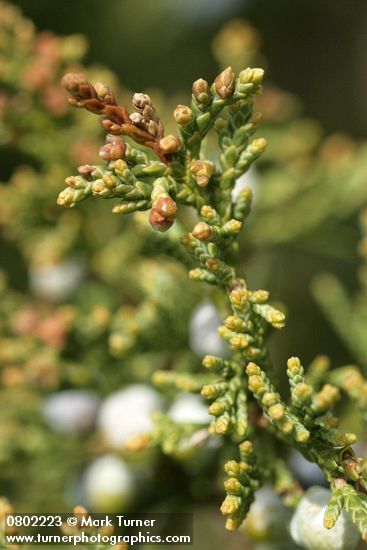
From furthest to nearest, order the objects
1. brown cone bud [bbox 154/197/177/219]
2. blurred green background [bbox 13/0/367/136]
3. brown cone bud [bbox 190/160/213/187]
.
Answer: blurred green background [bbox 13/0/367/136], brown cone bud [bbox 190/160/213/187], brown cone bud [bbox 154/197/177/219]

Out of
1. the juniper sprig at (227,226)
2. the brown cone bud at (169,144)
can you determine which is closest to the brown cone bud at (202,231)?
the juniper sprig at (227,226)

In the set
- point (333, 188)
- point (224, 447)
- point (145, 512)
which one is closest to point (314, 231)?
point (333, 188)

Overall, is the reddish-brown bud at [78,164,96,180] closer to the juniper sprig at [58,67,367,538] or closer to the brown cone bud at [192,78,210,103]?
the juniper sprig at [58,67,367,538]

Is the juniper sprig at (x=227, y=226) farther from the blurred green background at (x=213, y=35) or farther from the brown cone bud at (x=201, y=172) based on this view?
the blurred green background at (x=213, y=35)

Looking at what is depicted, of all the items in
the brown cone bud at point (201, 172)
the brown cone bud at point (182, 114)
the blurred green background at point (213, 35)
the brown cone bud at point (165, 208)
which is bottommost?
the brown cone bud at point (165, 208)

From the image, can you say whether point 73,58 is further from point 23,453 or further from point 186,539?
point 186,539

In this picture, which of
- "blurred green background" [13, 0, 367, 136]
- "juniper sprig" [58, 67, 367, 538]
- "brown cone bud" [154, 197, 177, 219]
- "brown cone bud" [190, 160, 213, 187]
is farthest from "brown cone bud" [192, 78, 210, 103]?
"blurred green background" [13, 0, 367, 136]

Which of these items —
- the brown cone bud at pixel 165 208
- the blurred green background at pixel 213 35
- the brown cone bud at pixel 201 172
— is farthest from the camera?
the blurred green background at pixel 213 35

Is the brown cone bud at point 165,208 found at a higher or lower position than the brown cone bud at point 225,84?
lower
